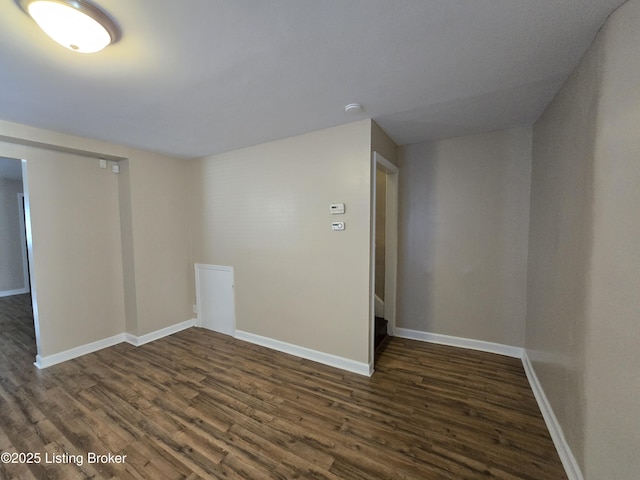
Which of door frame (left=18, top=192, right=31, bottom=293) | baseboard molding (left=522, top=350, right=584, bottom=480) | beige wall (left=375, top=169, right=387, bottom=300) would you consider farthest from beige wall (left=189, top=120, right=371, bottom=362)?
door frame (left=18, top=192, right=31, bottom=293)

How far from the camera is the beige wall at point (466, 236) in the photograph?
2.62 m

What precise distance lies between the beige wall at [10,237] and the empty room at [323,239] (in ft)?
7.50

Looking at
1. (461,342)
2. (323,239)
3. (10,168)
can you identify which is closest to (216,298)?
(323,239)

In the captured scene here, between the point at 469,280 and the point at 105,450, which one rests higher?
the point at 469,280

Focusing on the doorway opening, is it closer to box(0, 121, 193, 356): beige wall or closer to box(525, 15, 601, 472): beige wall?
box(0, 121, 193, 356): beige wall

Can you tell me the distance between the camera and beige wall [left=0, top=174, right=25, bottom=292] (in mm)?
5129

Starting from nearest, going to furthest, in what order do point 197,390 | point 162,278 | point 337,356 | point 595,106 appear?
point 595,106
point 197,390
point 337,356
point 162,278

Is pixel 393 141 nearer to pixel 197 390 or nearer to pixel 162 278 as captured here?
pixel 197 390

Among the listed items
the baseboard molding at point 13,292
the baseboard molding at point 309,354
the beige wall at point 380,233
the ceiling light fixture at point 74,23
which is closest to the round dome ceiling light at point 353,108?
the ceiling light fixture at point 74,23

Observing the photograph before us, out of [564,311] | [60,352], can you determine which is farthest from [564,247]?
[60,352]

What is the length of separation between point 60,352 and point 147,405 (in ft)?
5.34

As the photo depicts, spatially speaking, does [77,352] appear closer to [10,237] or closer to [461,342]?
[461,342]

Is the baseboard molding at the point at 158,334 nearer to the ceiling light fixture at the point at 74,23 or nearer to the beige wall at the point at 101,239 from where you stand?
the beige wall at the point at 101,239

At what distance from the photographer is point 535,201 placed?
7.69 feet
